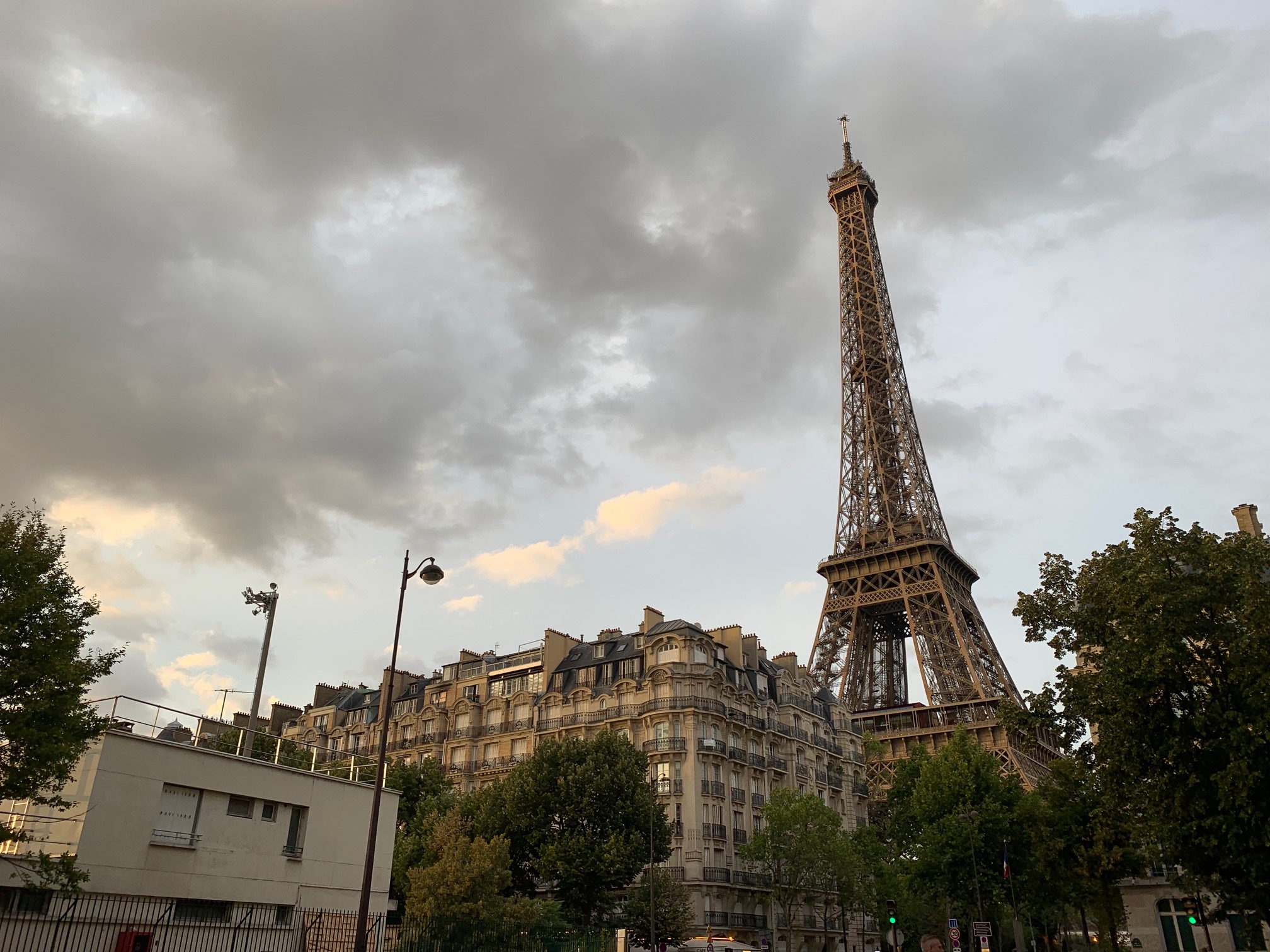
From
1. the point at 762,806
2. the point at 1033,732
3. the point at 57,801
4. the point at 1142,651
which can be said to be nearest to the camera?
the point at 57,801

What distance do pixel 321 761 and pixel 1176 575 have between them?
157ft

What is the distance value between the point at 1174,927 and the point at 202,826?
183 ft

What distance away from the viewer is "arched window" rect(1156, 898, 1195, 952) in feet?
176

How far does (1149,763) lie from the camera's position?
79.7 feet

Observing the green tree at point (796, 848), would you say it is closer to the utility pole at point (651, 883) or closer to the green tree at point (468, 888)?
the utility pole at point (651, 883)

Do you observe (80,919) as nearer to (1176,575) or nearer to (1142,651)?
(1142,651)

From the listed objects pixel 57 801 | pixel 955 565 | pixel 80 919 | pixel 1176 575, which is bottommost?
pixel 80 919

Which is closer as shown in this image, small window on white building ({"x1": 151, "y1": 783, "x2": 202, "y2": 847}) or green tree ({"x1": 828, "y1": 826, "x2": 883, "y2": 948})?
small window on white building ({"x1": 151, "y1": 783, "x2": 202, "y2": 847})

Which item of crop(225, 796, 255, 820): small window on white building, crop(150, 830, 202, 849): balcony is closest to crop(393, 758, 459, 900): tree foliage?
crop(225, 796, 255, 820): small window on white building

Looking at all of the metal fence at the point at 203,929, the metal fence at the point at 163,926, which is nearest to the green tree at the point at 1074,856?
the metal fence at the point at 203,929

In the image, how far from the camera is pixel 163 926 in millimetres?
18703

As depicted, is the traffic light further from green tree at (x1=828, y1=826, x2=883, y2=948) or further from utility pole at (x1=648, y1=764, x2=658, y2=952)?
utility pole at (x1=648, y1=764, x2=658, y2=952)

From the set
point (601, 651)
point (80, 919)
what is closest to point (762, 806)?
point (601, 651)

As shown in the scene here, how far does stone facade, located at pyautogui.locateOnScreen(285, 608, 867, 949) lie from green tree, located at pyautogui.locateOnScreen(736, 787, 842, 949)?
153 centimetres
